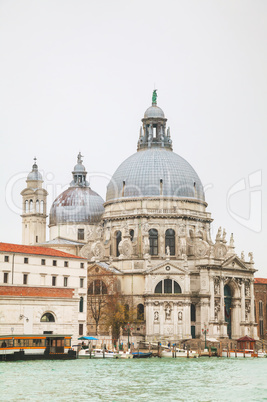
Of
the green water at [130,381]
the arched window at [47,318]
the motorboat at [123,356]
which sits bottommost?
the green water at [130,381]

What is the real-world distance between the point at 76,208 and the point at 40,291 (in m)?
37.5

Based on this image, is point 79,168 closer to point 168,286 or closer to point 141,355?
point 168,286

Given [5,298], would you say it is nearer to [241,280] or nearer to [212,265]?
[212,265]

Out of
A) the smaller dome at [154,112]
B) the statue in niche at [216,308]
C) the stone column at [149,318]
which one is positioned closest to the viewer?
the stone column at [149,318]

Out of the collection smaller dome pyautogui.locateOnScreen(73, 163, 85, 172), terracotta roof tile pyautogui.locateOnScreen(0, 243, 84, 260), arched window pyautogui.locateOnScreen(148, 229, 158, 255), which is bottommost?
terracotta roof tile pyautogui.locateOnScreen(0, 243, 84, 260)

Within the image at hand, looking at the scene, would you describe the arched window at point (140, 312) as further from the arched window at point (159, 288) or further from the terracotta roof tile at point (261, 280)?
the terracotta roof tile at point (261, 280)

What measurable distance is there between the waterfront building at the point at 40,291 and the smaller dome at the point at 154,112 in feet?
92.2

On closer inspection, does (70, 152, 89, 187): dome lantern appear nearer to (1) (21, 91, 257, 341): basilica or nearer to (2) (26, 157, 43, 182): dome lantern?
(1) (21, 91, 257, 341): basilica

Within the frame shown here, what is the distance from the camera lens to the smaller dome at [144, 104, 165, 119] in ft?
328

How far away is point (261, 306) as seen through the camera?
103 meters

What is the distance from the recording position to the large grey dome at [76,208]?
105 metres

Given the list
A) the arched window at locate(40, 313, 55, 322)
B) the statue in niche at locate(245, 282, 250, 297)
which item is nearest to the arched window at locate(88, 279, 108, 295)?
the statue in niche at locate(245, 282, 250, 297)

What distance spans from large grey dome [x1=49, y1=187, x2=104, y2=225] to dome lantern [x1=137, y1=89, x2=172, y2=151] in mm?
10330

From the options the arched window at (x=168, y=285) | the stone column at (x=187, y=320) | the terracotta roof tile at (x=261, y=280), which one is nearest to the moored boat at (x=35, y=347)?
the stone column at (x=187, y=320)
